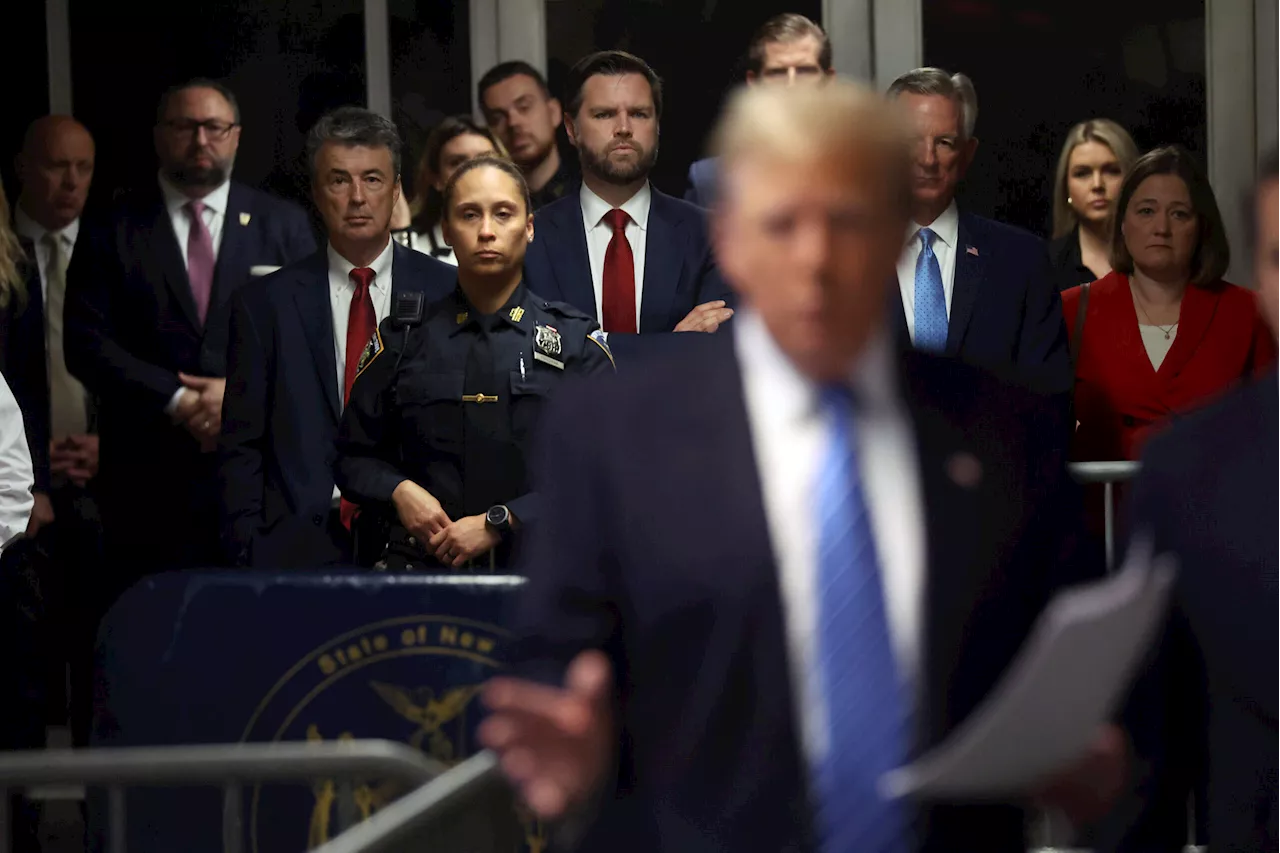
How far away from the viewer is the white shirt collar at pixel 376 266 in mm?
4844

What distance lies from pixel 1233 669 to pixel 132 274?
416 cm

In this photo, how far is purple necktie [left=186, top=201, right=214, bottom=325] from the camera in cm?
538

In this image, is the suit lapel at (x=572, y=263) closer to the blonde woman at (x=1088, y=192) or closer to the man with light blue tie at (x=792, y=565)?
the blonde woman at (x=1088, y=192)

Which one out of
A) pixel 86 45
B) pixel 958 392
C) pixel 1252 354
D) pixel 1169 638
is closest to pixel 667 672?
pixel 958 392

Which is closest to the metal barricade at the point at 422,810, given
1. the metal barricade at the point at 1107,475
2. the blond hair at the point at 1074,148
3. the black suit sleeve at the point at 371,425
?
the metal barricade at the point at 1107,475

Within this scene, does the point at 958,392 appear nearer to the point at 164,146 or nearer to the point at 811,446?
the point at 811,446

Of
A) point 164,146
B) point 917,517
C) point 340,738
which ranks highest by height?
point 164,146

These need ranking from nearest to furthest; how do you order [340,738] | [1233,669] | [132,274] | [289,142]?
[1233,669] < [340,738] < [132,274] < [289,142]

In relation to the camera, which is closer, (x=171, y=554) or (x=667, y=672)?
(x=667, y=672)

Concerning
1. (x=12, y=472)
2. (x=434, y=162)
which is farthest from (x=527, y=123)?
(x=12, y=472)

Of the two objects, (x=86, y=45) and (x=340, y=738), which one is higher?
(x=86, y=45)

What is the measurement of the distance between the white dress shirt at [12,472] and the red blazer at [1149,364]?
245 cm

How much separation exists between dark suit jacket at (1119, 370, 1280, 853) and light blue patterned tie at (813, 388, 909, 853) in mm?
309

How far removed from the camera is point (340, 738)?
3.62 m
